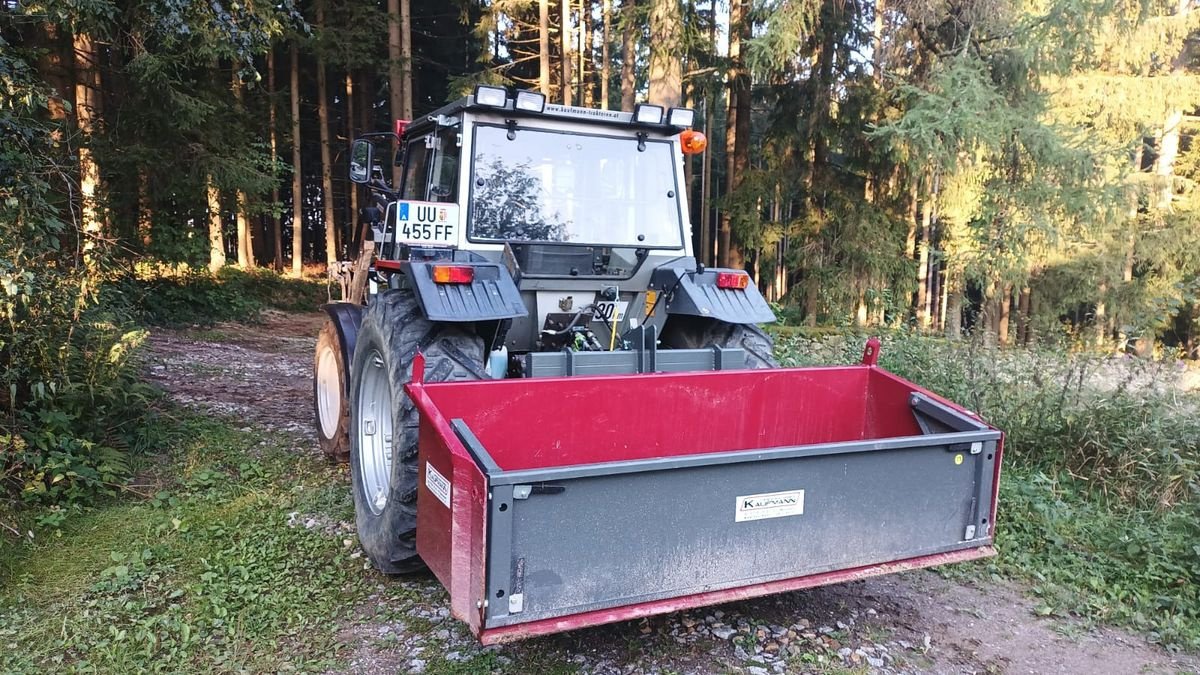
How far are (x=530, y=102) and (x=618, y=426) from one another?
1.90 metres

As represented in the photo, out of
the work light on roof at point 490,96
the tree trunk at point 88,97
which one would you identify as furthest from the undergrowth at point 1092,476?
the tree trunk at point 88,97

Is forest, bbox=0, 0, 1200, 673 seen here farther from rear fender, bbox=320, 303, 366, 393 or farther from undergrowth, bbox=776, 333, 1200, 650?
rear fender, bbox=320, 303, 366, 393

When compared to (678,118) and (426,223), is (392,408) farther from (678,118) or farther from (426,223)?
(678,118)

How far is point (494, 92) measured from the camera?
4.27m

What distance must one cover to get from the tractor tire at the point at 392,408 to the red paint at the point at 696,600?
3.33ft

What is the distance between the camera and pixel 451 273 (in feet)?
12.4

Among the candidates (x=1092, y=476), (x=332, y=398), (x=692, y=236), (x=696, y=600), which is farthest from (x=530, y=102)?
(x=1092, y=476)

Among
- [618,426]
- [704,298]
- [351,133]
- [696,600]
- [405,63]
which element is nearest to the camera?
[696,600]

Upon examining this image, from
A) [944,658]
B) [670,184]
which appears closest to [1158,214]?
[670,184]

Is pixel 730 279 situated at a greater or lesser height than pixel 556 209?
lesser

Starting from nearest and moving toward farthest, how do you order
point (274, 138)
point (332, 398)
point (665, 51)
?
point (332, 398) → point (665, 51) → point (274, 138)

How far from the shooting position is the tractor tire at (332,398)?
5.04 metres

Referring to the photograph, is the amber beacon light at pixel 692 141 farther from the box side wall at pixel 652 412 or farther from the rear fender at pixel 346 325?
the rear fender at pixel 346 325

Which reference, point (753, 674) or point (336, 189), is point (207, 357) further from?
point (336, 189)
